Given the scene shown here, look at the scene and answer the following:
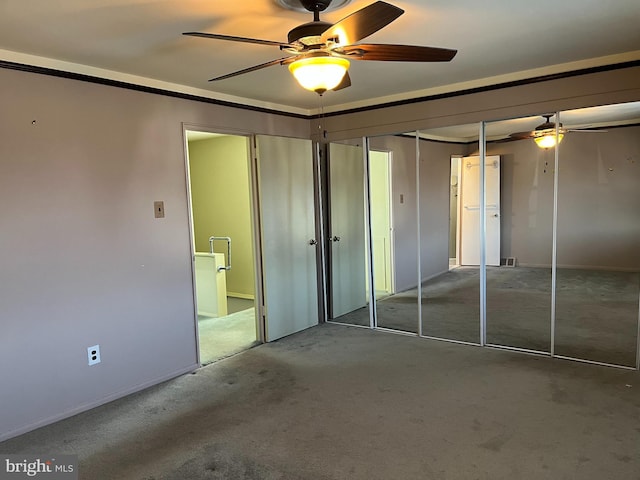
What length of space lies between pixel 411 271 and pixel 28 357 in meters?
3.47

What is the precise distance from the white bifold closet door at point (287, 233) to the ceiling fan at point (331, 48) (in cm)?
220

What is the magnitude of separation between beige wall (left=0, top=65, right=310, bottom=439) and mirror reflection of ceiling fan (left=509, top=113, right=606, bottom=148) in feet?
9.25

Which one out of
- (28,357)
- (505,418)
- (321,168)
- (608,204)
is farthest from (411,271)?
(28,357)

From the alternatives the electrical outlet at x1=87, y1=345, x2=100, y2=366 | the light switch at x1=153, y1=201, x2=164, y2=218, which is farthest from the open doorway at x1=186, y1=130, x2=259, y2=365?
the electrical outlet at x1=87, y1=345, x2=100, y2=366

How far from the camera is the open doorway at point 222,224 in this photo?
554 cm

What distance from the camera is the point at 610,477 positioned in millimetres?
2176

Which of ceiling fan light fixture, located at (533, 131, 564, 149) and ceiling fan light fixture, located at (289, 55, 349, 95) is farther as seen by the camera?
ceiling fan light fixture, located at (533, 131, 564, 149)

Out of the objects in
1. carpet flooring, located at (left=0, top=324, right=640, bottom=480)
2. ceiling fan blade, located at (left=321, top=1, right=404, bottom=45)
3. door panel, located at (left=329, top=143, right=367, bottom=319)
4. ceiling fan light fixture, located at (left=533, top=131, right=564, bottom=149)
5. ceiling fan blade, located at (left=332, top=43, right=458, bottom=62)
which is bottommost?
carpet flooring, located at (left=0, top=324, right=640, bottom=480)

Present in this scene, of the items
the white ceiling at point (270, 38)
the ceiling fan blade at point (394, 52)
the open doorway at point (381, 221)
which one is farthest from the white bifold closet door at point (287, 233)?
the ceiling fan blade at point (394, 52)

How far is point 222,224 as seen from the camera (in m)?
6.70

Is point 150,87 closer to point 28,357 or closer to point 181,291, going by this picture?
point 181,291

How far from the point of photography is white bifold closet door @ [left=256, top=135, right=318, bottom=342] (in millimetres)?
4352

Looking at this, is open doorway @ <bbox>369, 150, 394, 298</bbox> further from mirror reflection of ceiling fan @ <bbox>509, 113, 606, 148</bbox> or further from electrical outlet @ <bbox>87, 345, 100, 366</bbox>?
electrical outlet @ <bbox>87, 345, 100, 366</bbox>

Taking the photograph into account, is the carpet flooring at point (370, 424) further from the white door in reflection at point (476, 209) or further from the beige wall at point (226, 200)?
the beige wall at point (226, 200)
